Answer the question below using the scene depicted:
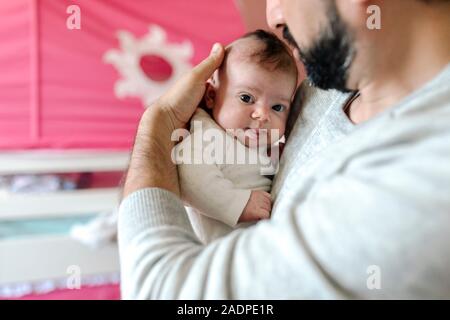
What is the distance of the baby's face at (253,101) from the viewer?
917 millimetres

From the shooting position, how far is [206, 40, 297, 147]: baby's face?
0.92 m

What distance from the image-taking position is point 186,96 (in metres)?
0.91

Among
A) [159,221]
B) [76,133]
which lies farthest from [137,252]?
[76,133]

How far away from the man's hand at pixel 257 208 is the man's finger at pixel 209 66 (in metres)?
0.28

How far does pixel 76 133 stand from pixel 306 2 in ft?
5.46

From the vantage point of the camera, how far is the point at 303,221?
0.50m

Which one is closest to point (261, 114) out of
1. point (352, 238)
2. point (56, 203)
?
point (352, 238)

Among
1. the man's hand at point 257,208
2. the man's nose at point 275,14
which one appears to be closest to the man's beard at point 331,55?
the man's nose at point 275,14

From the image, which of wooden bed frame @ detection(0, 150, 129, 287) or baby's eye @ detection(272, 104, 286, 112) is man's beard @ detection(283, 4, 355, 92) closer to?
baby's eye @ detection(272, 104, 286, 112)

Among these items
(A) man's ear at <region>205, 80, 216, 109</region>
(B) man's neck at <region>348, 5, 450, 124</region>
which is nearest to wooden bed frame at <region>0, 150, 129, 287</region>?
(A) man's ear at <region>205, 80, 216, 109</region>

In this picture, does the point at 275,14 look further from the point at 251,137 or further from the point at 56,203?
the point at 56,203

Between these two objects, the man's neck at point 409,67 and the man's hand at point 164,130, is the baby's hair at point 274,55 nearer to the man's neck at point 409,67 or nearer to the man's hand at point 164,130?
the man's hand at point 164,130

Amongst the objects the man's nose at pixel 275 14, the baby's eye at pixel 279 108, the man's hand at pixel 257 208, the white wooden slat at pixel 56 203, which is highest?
the man's nose at pixel 275 14
